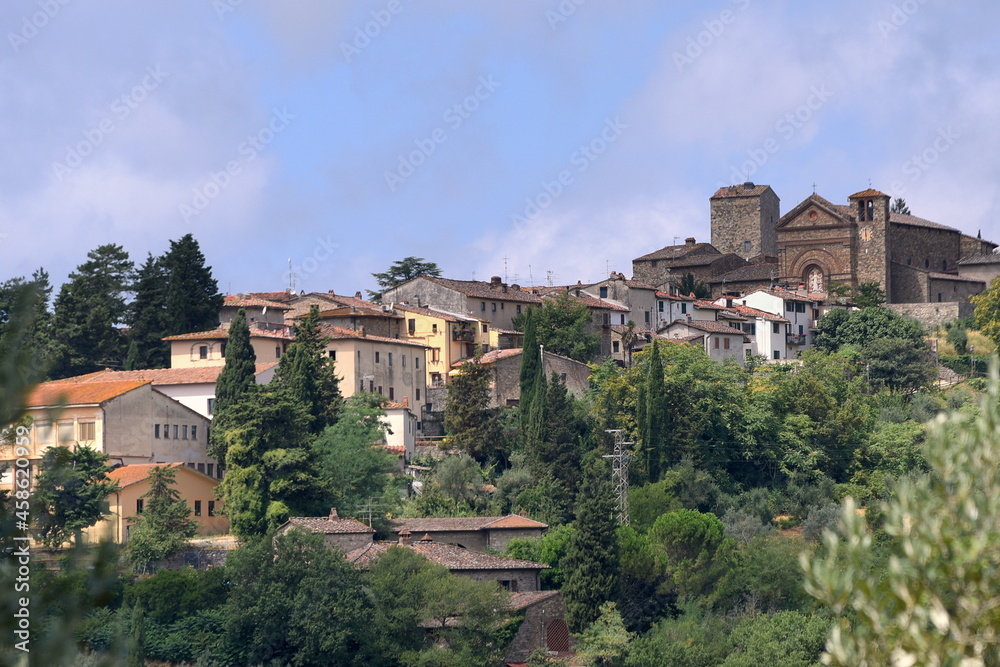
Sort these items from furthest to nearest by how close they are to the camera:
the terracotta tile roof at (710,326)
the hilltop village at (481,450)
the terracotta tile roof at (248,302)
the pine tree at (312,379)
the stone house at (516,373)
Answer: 1. the terracotta tile roof at (710,326)
2. the terracotta tile roof at (248,302)
3. the stone house at (516,373)
4. the pine tree at (312,379)
5. the hilltop village at (481,450)

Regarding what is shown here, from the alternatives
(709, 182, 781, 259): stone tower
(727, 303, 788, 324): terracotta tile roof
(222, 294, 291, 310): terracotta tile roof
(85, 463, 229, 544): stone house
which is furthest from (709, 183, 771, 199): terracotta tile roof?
(85, 463, 229, 544): stone house

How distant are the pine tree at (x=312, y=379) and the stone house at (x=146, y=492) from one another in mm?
4040

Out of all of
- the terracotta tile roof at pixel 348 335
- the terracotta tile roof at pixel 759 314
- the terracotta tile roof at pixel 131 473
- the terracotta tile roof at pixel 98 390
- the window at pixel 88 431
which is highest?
the terracotta tile roof at pixel 759 314

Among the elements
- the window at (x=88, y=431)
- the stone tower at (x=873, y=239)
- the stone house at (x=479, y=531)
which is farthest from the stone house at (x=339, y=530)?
the stone tower at (x=873, y=239)

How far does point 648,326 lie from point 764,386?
40.3ft

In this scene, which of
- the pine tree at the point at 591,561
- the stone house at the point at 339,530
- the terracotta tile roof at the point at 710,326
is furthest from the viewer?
the terracotta tile roof at the point at 710,326

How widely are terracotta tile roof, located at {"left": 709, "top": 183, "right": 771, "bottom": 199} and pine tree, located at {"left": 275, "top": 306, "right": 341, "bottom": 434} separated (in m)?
42.8

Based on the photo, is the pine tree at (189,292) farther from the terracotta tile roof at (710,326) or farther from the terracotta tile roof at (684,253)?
the terracotta tile roof at (684,253)

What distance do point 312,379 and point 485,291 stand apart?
19.0 m

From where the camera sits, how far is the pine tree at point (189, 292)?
203 ft

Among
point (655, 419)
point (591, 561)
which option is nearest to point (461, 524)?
point (591, 561)

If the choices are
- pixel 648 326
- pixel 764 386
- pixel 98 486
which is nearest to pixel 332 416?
pixel 98 486

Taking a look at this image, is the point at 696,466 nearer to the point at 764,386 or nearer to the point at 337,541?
the point at 764,386

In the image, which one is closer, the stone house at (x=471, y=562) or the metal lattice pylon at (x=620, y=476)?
the stone house at (x=471, y=562)
